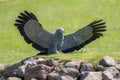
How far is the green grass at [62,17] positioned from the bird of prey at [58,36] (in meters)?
9.17

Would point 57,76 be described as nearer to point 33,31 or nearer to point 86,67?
point 86,67

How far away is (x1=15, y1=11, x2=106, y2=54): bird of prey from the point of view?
16312 mm

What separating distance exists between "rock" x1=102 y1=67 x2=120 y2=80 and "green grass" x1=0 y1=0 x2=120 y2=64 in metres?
11.5

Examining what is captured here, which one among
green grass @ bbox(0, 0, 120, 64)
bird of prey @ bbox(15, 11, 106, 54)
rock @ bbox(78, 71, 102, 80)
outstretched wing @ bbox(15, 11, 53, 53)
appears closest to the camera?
rock @ bbox(78, 71, 102, 80)

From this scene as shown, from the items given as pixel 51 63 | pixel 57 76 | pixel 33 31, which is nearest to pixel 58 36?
pixel 33 31

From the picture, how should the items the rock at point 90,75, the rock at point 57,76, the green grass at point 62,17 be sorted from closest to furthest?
1. the rock at point 90,75
2. the rock at point 57,76
3. the green grass at point 62,17

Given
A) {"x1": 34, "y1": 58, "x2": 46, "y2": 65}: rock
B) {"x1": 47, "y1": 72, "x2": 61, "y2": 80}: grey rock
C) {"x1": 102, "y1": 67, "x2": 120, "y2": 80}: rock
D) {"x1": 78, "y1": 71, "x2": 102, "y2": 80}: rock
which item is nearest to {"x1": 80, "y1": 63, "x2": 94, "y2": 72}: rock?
{"x1": 78, "y1": 71, "x2": 102, "y2": 80}: rock

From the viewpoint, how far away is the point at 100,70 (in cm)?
1417

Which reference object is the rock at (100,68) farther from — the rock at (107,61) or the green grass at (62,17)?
the green grass at (62,17)

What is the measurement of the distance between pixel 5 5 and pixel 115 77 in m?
27.0

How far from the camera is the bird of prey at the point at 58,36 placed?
16312mm

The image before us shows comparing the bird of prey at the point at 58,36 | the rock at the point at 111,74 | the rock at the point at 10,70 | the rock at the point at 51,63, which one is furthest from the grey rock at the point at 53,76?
the bird of prey at the point at 58,36

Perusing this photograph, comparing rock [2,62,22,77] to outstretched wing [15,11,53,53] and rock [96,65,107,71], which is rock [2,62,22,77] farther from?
rock [96,65,107,71]

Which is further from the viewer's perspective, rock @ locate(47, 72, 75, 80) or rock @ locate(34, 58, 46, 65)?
rock @ locate(34, 58, 46, 65)
